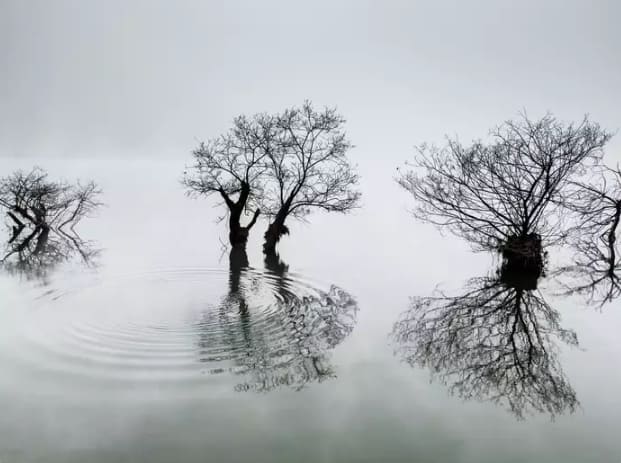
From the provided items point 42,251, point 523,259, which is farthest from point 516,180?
point 42,251

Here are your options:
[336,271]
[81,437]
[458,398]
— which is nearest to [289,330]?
[458,398]

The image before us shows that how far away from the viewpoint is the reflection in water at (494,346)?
Answer: 7773 millimetres

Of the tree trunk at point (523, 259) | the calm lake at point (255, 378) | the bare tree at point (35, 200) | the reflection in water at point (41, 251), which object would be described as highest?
the bare tree at point (35, 200)

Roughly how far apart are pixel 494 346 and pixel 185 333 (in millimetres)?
6133

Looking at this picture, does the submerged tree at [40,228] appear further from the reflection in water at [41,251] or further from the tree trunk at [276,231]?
the tree trunk at [276,231]

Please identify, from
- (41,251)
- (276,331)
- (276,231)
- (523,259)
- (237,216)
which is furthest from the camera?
(237,216)

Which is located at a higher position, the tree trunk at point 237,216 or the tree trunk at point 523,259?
the tree trunk at point 237,216

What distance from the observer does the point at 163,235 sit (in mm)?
25359

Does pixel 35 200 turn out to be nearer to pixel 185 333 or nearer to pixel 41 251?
pixel 41 251

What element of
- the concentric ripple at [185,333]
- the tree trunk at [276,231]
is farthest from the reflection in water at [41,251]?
the tree trunk at [276,231]

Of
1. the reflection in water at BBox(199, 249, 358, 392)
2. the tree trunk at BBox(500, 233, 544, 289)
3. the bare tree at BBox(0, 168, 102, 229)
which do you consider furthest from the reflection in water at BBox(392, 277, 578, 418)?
the bare tree at BBox(0, 168, 102, 229)

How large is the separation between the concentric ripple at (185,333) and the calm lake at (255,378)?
1.7 inches

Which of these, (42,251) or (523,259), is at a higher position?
(42,251)

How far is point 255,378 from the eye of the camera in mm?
7879
